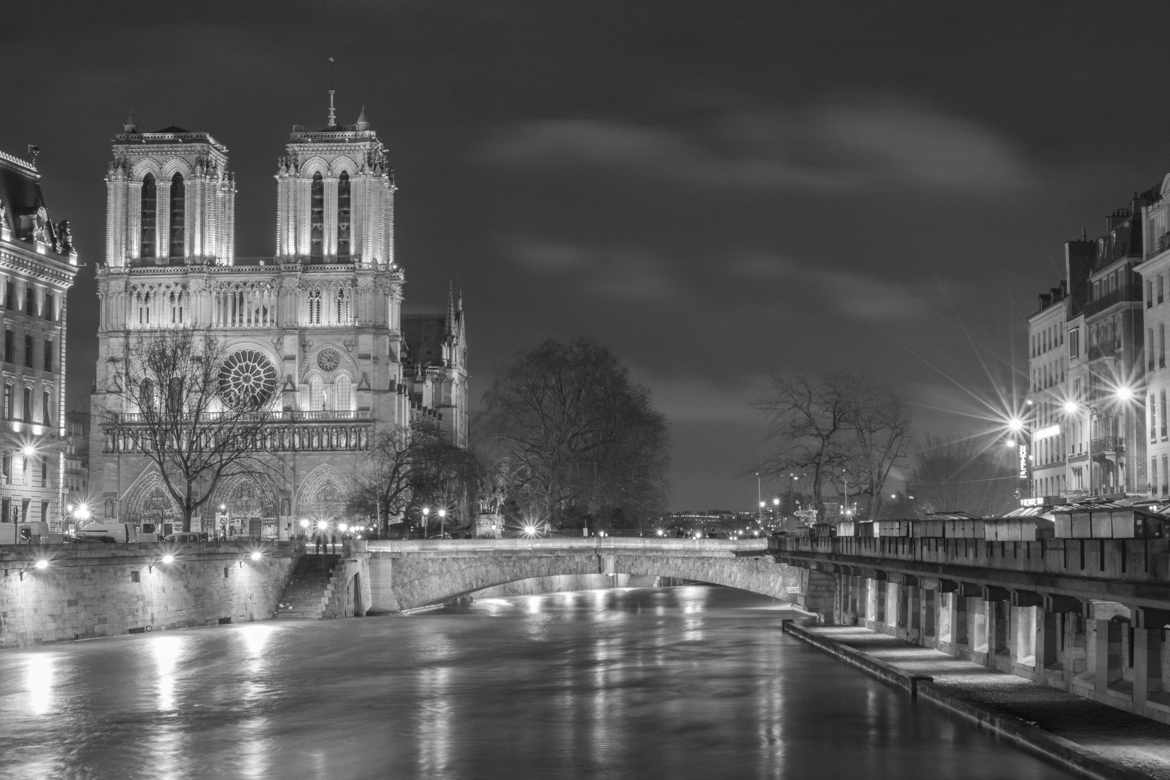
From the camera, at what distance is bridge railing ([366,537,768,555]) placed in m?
90.9

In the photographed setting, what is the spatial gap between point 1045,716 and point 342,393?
10953 cm

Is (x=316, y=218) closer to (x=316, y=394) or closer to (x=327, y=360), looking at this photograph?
(x=327, y=360)

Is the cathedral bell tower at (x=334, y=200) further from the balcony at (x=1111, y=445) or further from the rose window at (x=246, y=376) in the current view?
the balcony at (x=1111, y=445)

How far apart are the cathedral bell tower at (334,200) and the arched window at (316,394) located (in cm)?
971

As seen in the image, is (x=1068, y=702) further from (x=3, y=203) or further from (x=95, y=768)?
(x=3, y=203)

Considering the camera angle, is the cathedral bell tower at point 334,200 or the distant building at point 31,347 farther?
the cathedral bell tower at point 334,200

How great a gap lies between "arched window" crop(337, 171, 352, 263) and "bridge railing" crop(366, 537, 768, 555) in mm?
54353

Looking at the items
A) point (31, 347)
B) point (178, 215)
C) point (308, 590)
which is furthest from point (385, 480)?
point (31, 347)

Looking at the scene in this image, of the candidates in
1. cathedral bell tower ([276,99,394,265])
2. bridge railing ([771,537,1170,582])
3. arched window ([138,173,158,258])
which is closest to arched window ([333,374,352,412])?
cathedral bell tower ([276,99,394,265])

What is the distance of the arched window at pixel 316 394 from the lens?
14212 cm

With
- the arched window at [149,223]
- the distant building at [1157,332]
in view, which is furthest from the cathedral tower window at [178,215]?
the distant building at [1157,332]

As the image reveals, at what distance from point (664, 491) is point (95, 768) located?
92.8 meters

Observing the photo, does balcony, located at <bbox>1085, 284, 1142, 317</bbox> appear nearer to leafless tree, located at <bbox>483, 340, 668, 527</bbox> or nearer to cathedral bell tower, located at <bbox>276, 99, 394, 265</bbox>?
leafless tree, located at <bbox>483, 340, 668, 527</bbox>

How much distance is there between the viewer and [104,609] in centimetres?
6544
